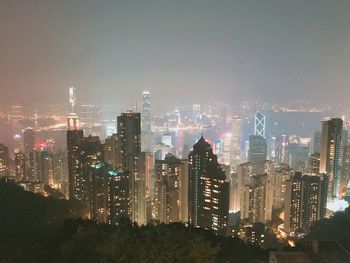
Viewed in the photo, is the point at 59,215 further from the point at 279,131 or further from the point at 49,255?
the point at 279,131

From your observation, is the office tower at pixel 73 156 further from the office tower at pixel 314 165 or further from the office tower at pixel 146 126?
the office tower at pixel 314 165

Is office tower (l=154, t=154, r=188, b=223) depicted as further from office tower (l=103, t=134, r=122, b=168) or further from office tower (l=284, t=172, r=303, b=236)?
office tower (l=284, t=172, r=303, b=236)

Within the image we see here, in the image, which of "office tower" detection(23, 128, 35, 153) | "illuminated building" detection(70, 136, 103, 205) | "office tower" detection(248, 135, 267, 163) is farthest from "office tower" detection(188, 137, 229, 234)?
"office tower" detection(23, 128, 35, 153)

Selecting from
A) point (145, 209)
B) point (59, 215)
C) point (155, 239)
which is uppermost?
point (155, 239)

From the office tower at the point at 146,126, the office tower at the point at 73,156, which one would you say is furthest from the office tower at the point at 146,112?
the office tower at the point at 73,156

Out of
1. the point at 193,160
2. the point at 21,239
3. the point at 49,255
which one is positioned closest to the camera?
the point at 49,255

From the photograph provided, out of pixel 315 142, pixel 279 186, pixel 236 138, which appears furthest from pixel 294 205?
pixel 236 138

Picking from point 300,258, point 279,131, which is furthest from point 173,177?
point 279,131
